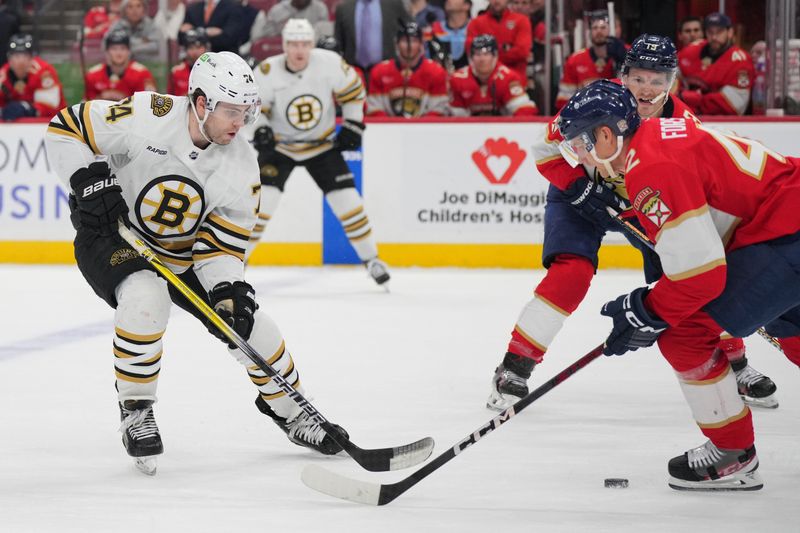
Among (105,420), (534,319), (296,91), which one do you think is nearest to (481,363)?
(534,319)

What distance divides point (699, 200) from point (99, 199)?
1.41 meters

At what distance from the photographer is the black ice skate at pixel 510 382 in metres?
3.79

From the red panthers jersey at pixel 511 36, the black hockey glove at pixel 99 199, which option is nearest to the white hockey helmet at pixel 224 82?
the black hockey glove at pixel 99 199

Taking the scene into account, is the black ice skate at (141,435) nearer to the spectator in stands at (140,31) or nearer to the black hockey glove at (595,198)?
the black hockey glove at (595,198)

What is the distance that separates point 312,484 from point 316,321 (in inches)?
112

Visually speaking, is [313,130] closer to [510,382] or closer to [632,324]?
[510,382]

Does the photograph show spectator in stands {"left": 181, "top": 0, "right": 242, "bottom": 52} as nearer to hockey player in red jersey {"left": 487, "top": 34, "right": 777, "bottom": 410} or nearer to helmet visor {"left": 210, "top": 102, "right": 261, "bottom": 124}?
hockey player in red jersey {"left": 487, "top": 34, "right": 777, "bottom": 410}

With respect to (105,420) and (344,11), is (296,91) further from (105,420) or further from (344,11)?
(105,420)

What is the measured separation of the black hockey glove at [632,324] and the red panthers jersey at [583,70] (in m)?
4.82

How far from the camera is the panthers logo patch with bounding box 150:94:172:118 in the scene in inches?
123

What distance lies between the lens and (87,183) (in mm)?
2949

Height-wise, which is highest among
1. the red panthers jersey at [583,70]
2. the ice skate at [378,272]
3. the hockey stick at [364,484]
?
the red panthers jersey at [583,70]

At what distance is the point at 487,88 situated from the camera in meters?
7.61

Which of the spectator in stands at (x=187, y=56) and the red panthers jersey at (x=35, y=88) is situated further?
the red panthers jersey at (x=35, y=88)
